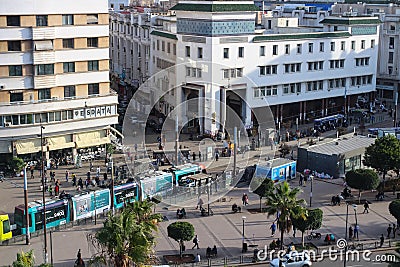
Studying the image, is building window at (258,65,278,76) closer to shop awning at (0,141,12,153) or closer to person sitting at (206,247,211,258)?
shop awning at (0,141,12,153)

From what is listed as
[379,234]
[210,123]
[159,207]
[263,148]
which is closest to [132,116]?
[210,123]

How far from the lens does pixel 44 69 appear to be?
51.5m

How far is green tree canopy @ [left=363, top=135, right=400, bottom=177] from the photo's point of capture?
Answer: 4622 cm

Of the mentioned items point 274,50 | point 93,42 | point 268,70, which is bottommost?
point 268,70

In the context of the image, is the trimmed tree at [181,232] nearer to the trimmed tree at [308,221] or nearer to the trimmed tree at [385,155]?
the trimmed tree at [308,221]

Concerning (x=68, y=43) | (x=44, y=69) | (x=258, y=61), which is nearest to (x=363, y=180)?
(x=258, y=61)

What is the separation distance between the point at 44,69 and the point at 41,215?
1640 centimetres

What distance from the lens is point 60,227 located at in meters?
40.0

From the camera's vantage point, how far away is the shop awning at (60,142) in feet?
174

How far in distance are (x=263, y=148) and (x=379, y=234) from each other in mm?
22723

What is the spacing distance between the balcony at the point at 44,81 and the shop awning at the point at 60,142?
463cm

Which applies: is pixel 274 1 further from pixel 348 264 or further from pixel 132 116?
pixel 348 264

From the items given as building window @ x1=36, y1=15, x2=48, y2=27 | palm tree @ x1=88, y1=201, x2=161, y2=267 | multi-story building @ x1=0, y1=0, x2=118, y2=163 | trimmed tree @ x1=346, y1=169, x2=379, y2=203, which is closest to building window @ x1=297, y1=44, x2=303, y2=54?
multi-story building @ x1=0, y1=0, x2=118, y2=163

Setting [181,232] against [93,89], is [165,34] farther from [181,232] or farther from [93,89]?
[181,232]
